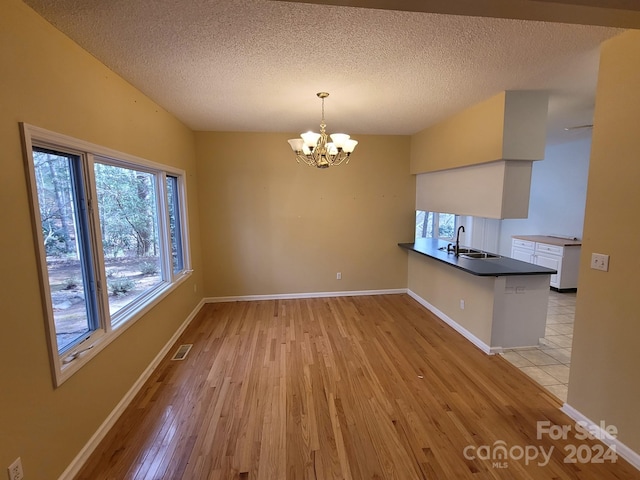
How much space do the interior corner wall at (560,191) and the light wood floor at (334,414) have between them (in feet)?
12.2

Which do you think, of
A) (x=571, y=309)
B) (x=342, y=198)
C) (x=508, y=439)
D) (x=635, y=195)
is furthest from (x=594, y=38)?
(x=571, y=309)

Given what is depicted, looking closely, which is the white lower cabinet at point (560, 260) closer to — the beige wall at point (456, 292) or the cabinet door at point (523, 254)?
the cabinet door at point (523, 254)

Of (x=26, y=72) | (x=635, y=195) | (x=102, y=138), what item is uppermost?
(x=26, y=72)

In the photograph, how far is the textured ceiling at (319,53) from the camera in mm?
1620

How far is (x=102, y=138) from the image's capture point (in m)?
2.15

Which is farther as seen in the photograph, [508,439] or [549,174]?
[549,174]

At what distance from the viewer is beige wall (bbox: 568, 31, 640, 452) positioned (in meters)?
1.77

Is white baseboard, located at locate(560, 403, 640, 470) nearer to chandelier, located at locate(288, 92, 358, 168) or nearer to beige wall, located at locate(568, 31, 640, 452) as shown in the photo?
beige wall, located at locate(568, 31, 640, 452)

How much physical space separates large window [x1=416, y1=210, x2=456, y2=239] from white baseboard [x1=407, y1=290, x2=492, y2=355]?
1.27 meters

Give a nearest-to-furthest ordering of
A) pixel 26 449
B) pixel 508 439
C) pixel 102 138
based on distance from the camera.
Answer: pixel 26 449
pixel 508 439
pixel 102 138

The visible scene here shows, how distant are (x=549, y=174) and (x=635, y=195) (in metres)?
4.65

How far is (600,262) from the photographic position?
1.97 m

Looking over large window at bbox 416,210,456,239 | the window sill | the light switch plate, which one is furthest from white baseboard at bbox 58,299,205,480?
large window at bbox 416,210,456,239

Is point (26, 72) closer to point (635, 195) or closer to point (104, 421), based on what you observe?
point (104, 421)
